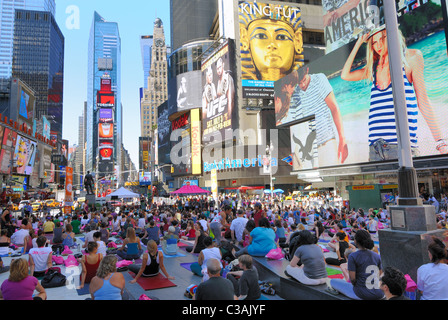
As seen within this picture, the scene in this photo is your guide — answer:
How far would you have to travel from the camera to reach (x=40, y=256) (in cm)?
838

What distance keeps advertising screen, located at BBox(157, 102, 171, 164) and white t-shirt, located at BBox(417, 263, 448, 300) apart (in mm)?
89455

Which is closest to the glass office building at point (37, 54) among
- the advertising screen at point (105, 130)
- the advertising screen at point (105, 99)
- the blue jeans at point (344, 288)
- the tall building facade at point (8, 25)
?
the tall building facade at point (8, 25)

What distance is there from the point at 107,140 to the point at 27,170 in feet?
175

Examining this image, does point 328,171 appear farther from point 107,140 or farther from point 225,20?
point 107,140

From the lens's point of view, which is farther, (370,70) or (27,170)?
Answer: (27,170)

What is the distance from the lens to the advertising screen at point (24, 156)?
43281mm

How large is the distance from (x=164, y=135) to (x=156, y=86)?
75364mm

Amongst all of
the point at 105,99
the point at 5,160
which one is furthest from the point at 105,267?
the point at 105,99

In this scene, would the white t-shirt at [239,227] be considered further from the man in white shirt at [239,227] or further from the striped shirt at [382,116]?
the striped shirt at [382,116]

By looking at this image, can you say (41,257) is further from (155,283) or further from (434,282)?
(434,282)

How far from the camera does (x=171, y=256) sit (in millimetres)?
12000

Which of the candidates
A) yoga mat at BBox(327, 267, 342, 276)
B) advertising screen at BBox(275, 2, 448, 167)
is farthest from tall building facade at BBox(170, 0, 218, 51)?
yoga mat at BBox(327, 267, 342, 276)

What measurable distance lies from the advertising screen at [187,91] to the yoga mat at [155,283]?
6959 centimetres

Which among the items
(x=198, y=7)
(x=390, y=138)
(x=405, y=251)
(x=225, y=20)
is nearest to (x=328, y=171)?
(x=390, y=138)
